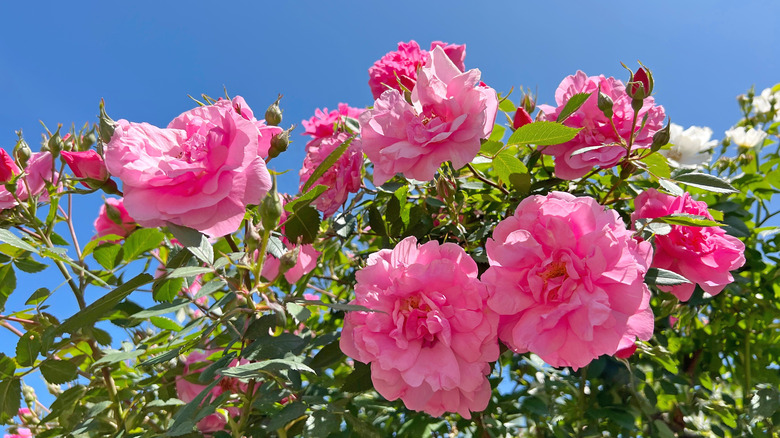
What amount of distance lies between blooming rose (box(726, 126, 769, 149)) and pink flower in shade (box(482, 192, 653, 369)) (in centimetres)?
110

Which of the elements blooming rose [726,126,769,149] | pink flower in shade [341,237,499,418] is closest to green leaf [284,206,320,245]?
pink flower in shade [341,237,499,418]

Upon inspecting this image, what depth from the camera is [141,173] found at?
695 millimetres

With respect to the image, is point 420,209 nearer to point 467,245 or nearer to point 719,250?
point 467,245

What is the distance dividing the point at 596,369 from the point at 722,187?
1.88ft

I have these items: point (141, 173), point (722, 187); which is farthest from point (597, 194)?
point (141, 173)

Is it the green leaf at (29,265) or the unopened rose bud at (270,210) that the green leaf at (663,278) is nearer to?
the unopened rose bud at (270,210)

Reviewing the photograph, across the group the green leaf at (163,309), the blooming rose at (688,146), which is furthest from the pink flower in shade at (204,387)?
the blooming rose at (688,146)

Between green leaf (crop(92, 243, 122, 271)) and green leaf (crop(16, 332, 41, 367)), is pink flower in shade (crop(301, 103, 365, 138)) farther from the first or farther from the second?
green leaf (crop(16, 332, 41, 367))

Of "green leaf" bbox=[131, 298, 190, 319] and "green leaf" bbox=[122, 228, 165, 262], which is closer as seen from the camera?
"green leaf" bbox=[131, 298, 190, 319]

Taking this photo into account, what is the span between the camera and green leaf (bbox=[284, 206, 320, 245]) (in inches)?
36.2

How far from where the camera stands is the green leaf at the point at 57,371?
102 cm

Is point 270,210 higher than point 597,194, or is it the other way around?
point 597,194

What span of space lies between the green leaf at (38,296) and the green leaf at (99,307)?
1.19 ft

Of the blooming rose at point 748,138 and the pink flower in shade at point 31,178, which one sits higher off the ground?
the blooming rose at point 748,138
